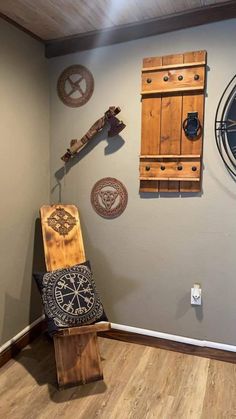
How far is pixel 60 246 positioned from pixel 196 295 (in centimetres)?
100

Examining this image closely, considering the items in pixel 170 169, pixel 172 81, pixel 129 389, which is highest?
pixel 172 81

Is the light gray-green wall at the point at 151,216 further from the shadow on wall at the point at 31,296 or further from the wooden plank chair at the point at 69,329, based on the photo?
the shadow on wall at the point at 31,296

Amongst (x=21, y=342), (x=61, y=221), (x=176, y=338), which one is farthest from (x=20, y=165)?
(x=176, y=338)

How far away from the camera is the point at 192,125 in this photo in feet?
6.60

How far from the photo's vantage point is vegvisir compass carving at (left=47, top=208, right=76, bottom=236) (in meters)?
2.25

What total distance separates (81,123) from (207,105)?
0.92 meters

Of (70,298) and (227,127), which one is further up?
(227,127)

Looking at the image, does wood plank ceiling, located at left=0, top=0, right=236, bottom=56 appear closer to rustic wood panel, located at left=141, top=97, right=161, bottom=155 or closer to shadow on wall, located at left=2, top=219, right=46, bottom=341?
rustic wood panel, located at left=141, top=97, right=161, bottom=155

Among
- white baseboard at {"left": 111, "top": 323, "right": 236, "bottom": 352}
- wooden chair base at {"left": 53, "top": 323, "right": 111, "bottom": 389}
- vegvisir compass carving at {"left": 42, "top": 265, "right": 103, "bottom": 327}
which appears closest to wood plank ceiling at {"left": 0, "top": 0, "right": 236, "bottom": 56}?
vegvisir compass carving at {"left": 42, "top": 265, "right": 103, "bottom": 327}

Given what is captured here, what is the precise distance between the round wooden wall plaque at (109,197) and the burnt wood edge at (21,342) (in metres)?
1.03

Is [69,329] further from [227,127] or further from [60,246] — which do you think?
[227,127]

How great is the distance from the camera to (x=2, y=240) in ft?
6.78

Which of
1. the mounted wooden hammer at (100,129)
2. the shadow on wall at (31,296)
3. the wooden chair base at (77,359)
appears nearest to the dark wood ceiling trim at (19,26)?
the mounted wooden hammer at (100,129)

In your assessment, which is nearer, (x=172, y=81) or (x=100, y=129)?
(x=172, y=81)
